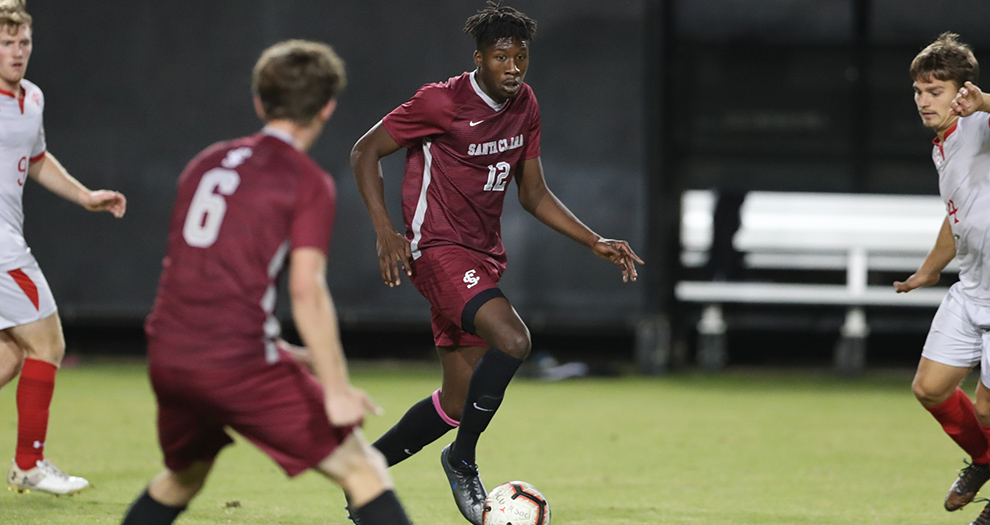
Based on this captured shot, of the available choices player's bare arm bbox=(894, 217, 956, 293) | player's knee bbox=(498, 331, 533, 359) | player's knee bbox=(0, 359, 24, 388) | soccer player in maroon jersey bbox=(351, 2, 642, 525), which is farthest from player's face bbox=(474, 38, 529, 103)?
player's knee bbox=(0, 359, 24, 388)

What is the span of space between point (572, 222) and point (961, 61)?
1.84 meters

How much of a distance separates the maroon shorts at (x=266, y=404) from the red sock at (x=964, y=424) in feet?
9.99

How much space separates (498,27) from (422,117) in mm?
534

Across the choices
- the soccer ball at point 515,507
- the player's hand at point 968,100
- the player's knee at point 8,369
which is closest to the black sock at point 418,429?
the soccer ball at point 515,507

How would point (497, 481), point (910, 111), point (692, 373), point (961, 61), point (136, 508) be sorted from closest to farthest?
point (136, 508)
point (961, 61)
point (497, 481)
point (692, 373)
point (910, 111)

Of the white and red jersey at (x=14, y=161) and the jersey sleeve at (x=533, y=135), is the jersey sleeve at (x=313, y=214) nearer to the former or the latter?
the jersey sleeve at (x=533, y=135)

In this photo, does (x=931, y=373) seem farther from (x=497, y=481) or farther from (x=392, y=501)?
(x=392, y=501)

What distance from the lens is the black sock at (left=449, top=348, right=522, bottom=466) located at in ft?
14.8

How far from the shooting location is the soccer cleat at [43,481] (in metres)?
4.94

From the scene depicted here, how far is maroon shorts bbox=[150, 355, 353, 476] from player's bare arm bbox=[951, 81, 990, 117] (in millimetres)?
2765

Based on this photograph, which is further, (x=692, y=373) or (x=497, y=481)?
(x=692, y=373)

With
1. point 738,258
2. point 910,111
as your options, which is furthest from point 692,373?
point 910,111

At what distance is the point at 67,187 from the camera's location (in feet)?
17.0

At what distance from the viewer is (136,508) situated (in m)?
3.31
